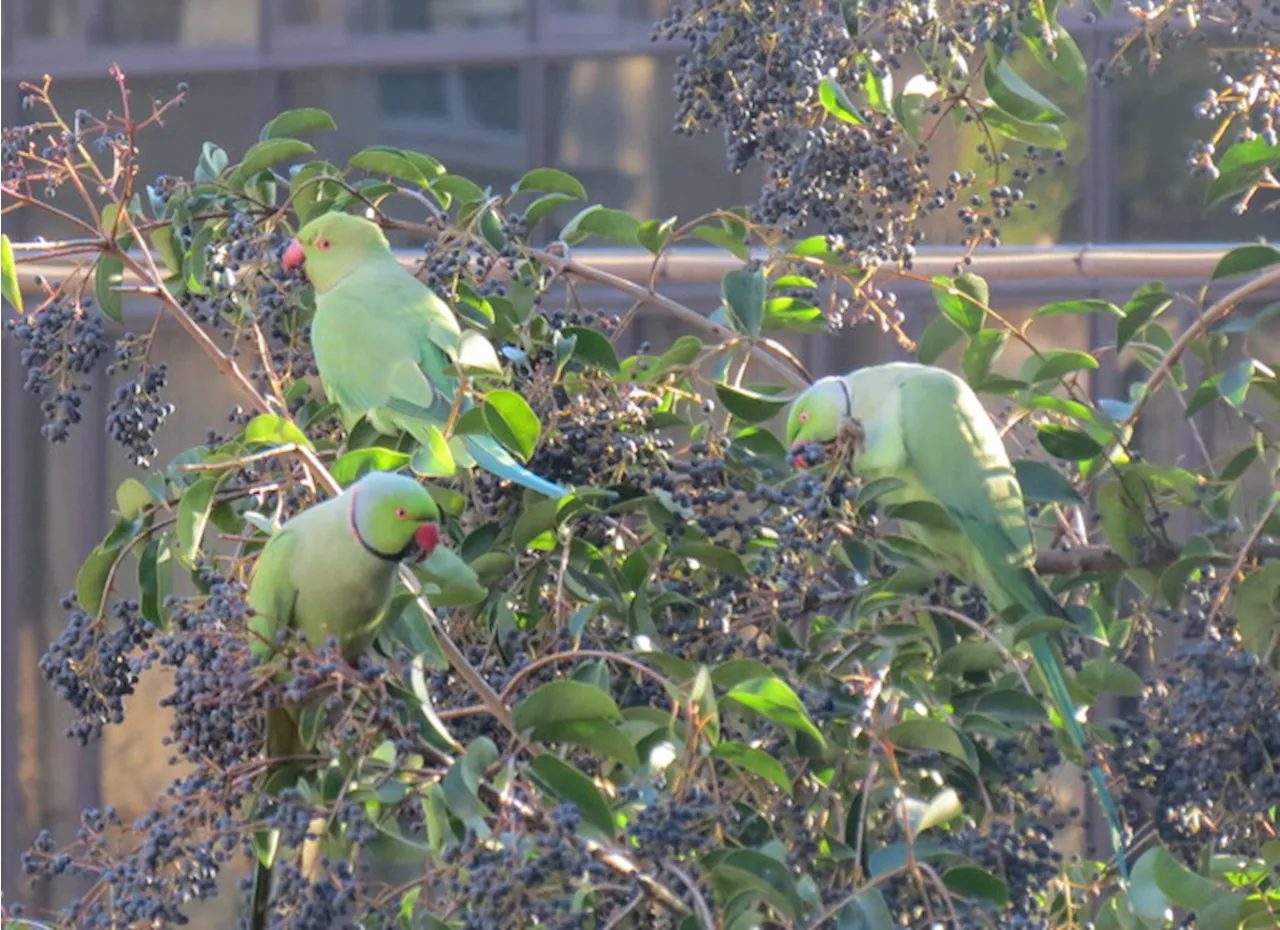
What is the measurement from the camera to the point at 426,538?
4.85ft

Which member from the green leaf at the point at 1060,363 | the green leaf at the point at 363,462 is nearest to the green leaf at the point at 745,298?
the green leaf at the point at 1060,363

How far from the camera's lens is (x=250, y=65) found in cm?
434

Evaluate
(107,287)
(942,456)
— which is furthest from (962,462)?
(107,287)

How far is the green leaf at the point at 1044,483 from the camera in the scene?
5.50ft

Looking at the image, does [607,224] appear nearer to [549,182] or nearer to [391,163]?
[549,182]

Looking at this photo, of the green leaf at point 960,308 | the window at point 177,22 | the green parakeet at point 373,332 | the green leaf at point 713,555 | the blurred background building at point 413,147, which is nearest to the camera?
the green leaf at point 713,555

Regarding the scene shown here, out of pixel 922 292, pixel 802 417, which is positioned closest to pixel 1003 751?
pixel 802 417

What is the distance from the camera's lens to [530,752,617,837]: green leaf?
47.5 inches

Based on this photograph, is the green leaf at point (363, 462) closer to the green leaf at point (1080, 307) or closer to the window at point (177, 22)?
the green leaf at point (1080, 307)

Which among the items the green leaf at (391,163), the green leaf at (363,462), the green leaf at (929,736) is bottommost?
the green leaf at (929,736)

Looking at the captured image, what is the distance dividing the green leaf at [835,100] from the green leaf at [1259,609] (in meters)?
0.61

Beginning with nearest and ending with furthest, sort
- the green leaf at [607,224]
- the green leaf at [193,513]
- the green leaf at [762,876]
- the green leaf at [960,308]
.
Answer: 1. the green leaf at [762,876]
2. the green leaf at [193,513]
3. the green leaf at [960,308]
4. the green leaf at [607,224]

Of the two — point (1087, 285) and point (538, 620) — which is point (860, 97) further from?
point (1087, 285)

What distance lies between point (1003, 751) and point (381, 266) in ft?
3.60
